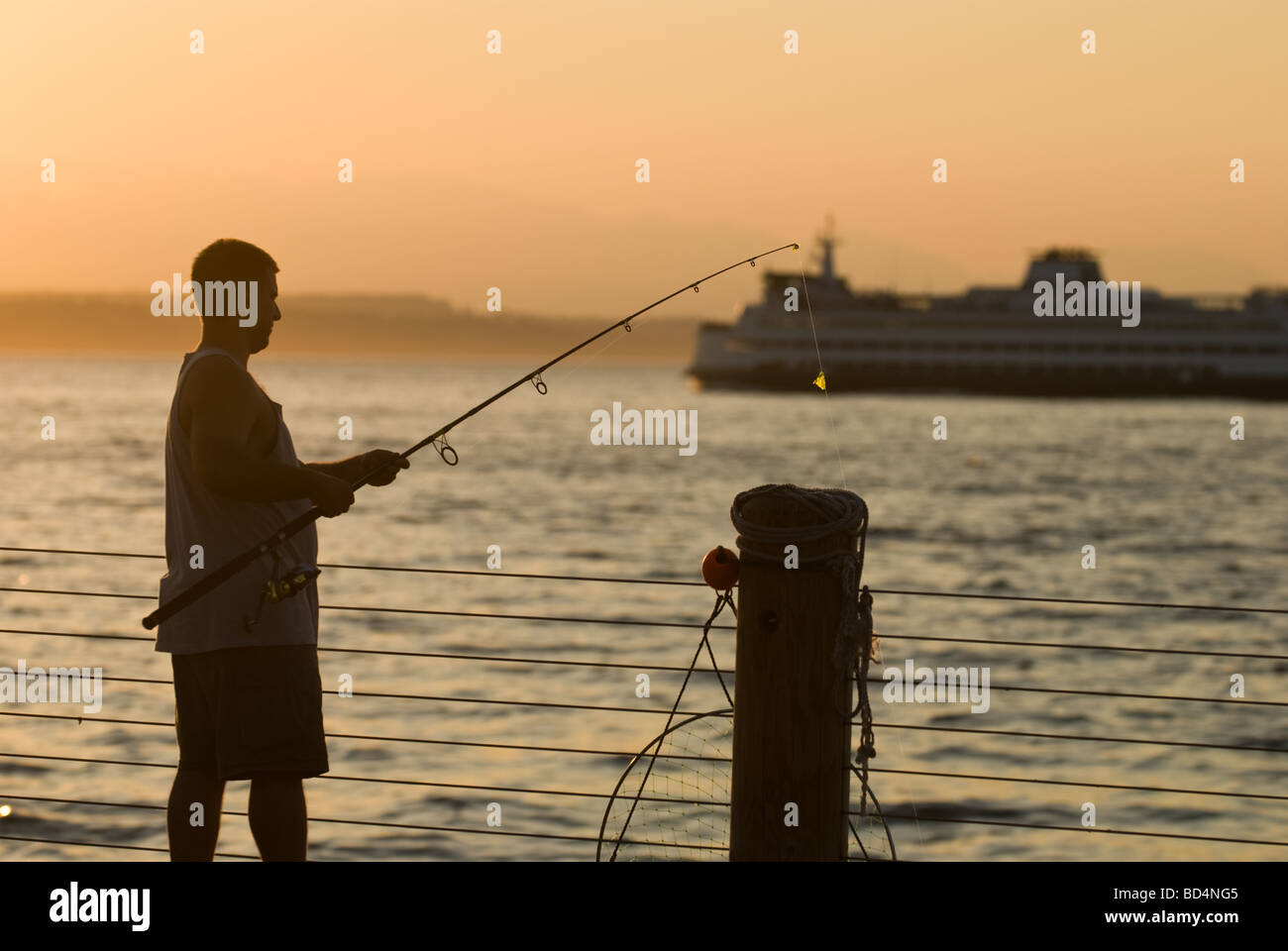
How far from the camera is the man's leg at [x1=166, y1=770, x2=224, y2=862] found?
11.6 ft

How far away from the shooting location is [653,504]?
39688 mm

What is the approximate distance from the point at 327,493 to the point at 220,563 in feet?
1.03

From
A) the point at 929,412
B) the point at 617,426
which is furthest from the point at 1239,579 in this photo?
the point at 929,412

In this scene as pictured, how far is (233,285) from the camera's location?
11.4ft

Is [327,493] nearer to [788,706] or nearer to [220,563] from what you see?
[220,563]

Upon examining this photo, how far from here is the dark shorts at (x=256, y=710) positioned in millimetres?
3422

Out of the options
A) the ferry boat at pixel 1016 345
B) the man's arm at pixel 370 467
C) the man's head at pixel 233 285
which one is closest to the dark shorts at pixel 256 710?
the man's arm at pixel 370 467

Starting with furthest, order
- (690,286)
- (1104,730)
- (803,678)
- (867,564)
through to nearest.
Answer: (867,564), (1104,730), (690,286), (803,678)

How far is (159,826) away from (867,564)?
62.2 feet

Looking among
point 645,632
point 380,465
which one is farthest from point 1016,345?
point 380,465

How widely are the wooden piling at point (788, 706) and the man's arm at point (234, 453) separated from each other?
2.98ft
